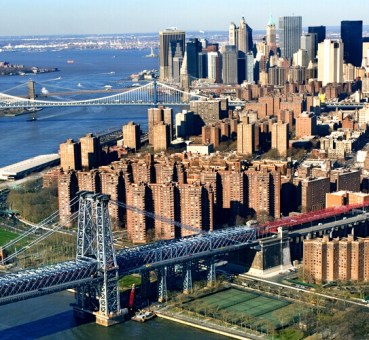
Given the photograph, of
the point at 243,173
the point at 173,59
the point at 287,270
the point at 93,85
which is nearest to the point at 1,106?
the point at 93,85

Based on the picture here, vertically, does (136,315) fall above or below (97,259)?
below

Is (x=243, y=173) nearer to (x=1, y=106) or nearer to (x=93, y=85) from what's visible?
(x=1, y=106)

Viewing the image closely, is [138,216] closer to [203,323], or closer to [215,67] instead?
[203,323]

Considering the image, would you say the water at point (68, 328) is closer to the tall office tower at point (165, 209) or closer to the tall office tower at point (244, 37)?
the tall office tower at point (165, 209)

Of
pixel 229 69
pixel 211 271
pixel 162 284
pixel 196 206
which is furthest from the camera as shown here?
pixel 229 69

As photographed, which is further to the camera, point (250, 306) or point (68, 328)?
point (250, 306)

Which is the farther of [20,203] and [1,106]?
[1,106]

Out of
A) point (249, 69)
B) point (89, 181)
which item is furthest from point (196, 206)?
point (249, 69)

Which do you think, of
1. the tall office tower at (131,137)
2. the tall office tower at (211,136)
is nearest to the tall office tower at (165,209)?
the tall office tower at (131,137)
